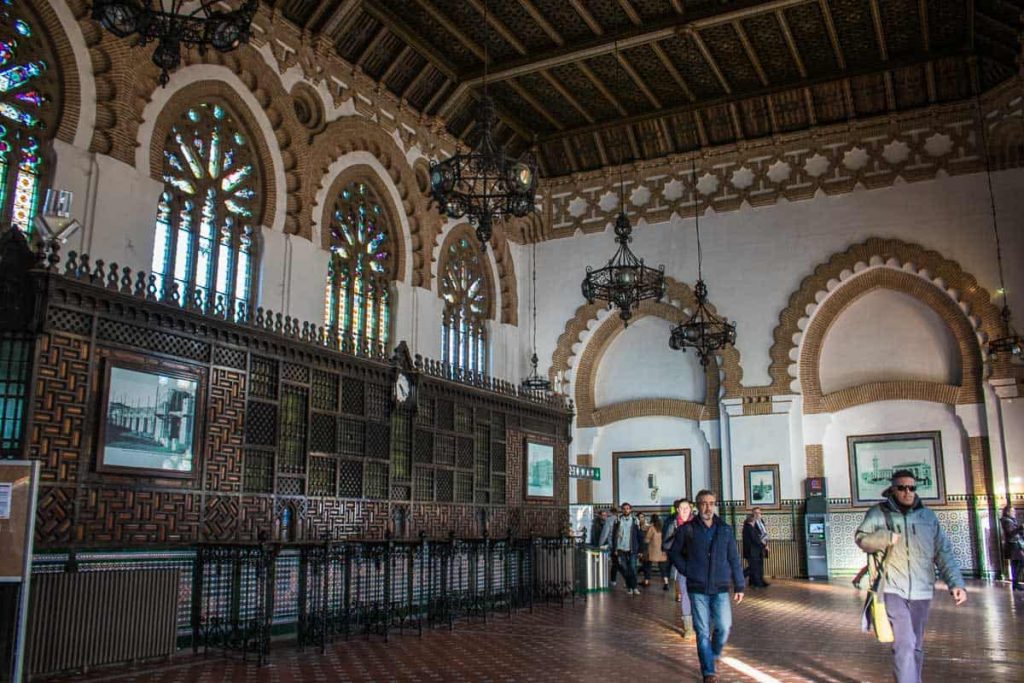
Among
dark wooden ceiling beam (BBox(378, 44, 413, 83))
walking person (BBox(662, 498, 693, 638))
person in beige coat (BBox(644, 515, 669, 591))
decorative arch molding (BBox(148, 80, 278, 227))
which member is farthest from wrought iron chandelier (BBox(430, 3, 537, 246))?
person in beige coat (BBox(644, 515, 669, 591))

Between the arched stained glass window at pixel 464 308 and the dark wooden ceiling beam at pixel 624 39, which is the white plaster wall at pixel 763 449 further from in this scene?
the dark wooden ceiling beam at pixel 624 39

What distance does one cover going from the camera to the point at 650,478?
1897 centimetres

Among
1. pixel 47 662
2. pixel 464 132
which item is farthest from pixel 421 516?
pixel 464 132

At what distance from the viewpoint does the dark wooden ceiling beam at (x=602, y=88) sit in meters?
17.1

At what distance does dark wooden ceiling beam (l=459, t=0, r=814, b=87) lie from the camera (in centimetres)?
1475

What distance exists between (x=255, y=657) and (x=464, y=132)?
12.4 meters

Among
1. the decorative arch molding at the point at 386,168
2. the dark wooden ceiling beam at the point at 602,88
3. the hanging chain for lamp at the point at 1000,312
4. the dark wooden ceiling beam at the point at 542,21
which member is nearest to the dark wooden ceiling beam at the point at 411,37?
the decorative arch molding at the point at 386,168

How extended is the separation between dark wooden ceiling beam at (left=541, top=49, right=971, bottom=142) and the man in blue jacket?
1303cm

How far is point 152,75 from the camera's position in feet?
37.7

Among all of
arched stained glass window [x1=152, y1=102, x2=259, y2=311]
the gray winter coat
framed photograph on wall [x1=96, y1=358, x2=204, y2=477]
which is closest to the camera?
the gray winter coat

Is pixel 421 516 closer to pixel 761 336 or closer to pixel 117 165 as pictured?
pixel 117 165

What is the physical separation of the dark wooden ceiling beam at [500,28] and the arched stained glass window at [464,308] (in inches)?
165

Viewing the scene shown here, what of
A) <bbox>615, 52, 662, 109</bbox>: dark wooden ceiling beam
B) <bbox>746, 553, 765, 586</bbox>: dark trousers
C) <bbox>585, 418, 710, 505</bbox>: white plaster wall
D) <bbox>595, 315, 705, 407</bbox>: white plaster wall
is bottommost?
<bbox>746, 553, 765, 586</bbox>: dark trousers

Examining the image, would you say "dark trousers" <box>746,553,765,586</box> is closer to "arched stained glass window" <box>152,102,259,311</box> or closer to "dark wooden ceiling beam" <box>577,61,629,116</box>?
"dark wooden ceiling beam" <box>577,61,629,116</box>
